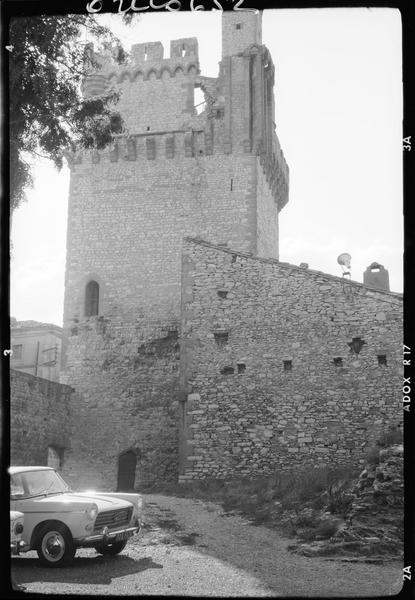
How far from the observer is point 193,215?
1016 inches

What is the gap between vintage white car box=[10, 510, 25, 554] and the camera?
7426 mm

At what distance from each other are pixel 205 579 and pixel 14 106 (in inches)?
215

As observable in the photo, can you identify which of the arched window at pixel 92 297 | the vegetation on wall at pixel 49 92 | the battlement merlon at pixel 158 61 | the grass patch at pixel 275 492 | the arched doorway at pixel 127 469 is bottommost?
the arched doorway at pixel 127 469

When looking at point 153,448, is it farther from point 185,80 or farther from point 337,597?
point 337,597

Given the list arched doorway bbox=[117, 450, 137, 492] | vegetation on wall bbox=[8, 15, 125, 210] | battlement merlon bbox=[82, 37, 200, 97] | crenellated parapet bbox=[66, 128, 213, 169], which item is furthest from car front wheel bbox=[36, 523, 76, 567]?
battlement merlon bbox=[82, 37, 200, 97]

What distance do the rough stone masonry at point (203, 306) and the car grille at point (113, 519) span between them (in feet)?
22.6

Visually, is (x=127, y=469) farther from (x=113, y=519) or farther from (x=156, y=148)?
(x=113, y=519)

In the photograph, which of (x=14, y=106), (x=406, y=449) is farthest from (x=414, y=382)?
(x=14, y=106)

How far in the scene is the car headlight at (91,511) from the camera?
28.8 ft

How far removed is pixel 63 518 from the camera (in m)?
8.59

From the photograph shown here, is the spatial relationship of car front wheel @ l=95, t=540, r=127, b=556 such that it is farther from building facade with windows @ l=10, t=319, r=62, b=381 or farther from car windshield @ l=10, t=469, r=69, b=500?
building facade with windows @ l=10, t=319, r=62, b=381

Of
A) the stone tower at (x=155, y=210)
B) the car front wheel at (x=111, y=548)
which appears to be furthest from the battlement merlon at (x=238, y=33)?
the car front wheel at (x=111, y=548)

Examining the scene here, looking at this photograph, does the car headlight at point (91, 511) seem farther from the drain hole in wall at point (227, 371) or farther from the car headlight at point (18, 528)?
the drain hole in wall at point (227, 371)

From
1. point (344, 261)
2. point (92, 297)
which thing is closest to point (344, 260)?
point (344, 261)
